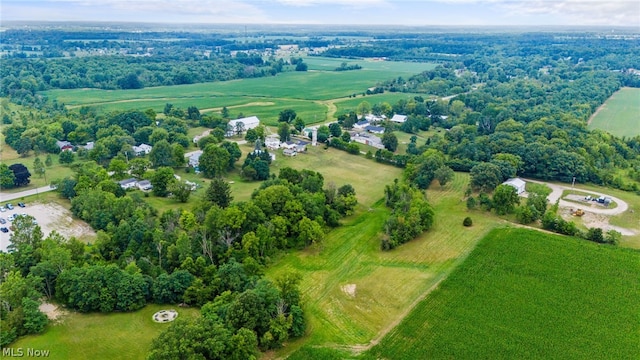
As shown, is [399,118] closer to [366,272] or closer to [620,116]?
[620,116]

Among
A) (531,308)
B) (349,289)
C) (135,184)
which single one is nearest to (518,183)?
(531,308)

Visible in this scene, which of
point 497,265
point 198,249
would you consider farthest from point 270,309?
point 497,265

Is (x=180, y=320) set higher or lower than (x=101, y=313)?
higher

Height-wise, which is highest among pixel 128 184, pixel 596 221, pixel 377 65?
pixel 377 65

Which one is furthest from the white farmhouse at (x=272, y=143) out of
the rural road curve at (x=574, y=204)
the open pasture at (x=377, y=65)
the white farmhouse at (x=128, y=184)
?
the open pasture at (x=377, y=65)

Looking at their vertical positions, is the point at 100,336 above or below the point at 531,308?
below

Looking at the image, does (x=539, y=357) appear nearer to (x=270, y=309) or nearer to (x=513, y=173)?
(x=270, y=309)
